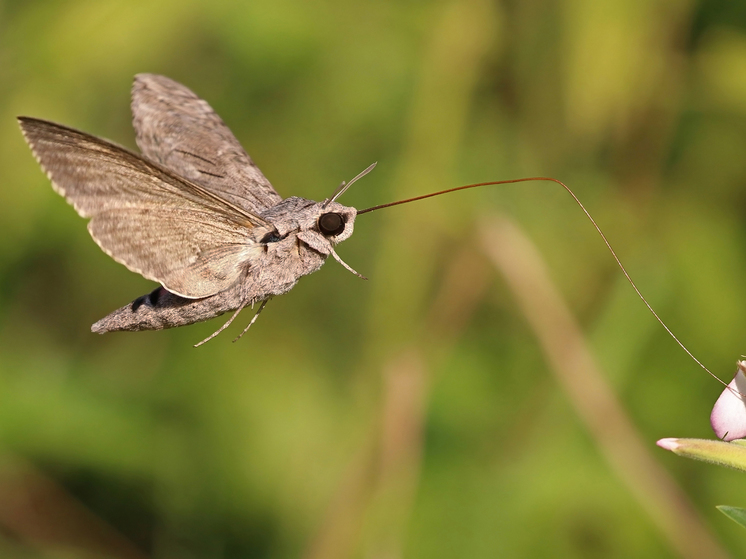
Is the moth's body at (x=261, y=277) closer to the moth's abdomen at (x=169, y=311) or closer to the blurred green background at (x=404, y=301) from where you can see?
the moth's abdomen at (x=169, y=311)

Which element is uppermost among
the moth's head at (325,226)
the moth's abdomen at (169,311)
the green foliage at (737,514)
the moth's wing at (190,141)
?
the moth's wing at (190,141)

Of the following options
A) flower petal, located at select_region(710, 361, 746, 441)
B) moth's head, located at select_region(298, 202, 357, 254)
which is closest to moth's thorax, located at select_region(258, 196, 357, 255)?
moth's head, located at select_region(298, 202, 357, 254)

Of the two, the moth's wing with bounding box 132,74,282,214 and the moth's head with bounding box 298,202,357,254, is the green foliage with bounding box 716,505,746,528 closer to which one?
the moth's head with bounding box 298,202,357,254

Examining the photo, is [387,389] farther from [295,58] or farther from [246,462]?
[295,58]

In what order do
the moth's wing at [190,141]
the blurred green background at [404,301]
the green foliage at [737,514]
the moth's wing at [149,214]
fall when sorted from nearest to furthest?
the green foliage at [737,514] < the moth's wing at [149,214] < the moth's wing at [190,141] < the blurred green background at [404,301]

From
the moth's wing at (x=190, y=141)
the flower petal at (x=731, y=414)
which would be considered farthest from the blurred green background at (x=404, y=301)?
the flower petal at (x=731, y=414)

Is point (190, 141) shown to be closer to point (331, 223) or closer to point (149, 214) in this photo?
point (149, 214)
